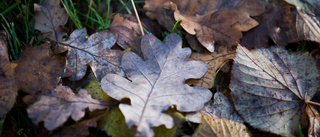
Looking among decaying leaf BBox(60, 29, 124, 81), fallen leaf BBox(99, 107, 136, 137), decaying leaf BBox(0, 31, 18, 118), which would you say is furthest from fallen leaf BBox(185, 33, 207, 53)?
decaying leaf BBox(0, 31, 18, 118)

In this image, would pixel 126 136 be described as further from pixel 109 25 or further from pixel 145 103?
pixel 109 25

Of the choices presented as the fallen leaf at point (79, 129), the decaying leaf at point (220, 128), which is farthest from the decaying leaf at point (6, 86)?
the decaying leaf at point (220, 128)

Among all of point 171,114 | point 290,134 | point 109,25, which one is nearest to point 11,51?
point 109,25

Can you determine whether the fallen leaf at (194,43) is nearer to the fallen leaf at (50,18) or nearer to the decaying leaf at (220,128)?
the decaying leaf at (220,128)

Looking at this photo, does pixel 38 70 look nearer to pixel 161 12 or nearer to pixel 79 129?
pixel 79 129

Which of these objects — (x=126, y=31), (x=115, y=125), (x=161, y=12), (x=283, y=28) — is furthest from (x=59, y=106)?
(x=283, y=28)

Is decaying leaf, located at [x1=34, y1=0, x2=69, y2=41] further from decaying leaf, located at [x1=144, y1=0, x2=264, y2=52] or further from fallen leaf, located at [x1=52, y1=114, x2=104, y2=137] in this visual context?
fallen leaf, located at [x1=52, y1=114, x2=104, y2=137]
